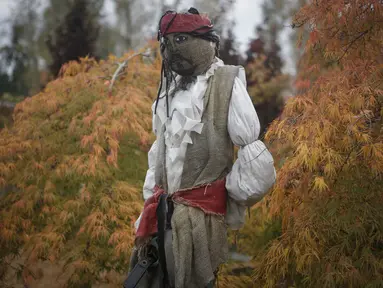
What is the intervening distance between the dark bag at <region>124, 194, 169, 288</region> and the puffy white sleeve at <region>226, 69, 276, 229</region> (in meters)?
0.32

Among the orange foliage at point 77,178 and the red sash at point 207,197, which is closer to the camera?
the red sash at point 207,197

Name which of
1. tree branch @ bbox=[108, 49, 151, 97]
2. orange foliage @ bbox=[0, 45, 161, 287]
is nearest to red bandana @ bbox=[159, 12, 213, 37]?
orange foliage @ bbox=[0, 45, 161, 287]

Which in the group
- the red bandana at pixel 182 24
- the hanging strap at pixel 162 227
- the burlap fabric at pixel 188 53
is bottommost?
the hanging strap at pixel 162 227

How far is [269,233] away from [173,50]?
2.19 m

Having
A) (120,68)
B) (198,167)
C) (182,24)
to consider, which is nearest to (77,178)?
(120,68)

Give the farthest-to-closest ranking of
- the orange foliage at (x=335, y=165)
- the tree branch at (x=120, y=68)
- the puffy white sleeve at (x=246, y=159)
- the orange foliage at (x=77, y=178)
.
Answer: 1. the tree branch at (x=120, y=68)
2. the orange foliage at (x=77, y=178)
3. the orange foliage at (x=335, y=165)
4. the puffy white sleeve at (x=246, y=159)

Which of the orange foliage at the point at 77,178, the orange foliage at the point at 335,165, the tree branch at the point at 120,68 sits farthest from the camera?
the tree branch at the point at 120,68

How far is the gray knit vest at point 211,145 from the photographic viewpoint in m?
1.73

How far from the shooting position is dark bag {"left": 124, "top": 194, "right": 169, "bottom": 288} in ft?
5.73

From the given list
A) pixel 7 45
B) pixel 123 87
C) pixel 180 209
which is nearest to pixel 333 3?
pixel 180 209

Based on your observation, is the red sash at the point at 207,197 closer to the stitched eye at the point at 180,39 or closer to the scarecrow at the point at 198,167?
the scarecrow at the point at 198,167

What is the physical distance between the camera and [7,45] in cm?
1141

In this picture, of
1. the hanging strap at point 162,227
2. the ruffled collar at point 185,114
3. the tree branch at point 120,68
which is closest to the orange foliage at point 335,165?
the ruffled collar at point 185,114

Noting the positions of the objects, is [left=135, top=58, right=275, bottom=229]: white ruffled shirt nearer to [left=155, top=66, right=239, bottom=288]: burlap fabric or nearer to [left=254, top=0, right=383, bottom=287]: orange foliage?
[left=155, top=66, right=239, bottom=288]: burlap fabric
